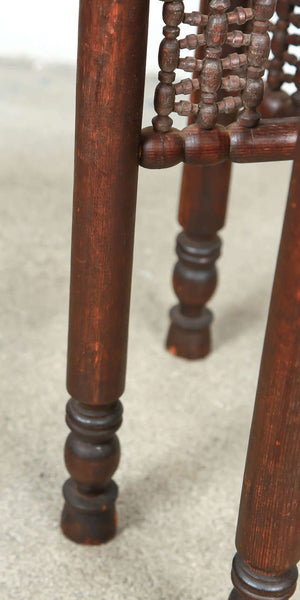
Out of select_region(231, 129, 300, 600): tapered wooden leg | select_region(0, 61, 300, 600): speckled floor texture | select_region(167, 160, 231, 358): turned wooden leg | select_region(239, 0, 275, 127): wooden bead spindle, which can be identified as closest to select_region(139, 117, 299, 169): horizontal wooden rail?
select_region(239, 0, 275, 127): wooden bead spindle

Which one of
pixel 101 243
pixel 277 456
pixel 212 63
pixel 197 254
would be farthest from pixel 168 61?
pixel 197 254

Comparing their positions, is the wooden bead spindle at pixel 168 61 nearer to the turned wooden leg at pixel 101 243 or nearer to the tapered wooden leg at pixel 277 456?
the turned wooden leg at pixel 101 243

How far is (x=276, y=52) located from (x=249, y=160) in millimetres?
336

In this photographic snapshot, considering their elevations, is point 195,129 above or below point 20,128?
above

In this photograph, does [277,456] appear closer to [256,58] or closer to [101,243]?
[101,243]

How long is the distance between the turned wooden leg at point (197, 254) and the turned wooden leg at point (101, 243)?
1.24 feet

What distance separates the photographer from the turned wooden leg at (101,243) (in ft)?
2.74

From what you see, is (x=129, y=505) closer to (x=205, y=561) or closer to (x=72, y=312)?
(x=205, y=561)

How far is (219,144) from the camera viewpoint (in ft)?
3.03

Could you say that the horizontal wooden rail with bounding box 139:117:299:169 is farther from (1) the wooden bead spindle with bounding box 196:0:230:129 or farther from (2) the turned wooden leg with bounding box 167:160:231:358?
(2) the turned wooden leg with bounding box 167:160:231:358

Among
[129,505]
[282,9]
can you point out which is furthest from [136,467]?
[282,9]

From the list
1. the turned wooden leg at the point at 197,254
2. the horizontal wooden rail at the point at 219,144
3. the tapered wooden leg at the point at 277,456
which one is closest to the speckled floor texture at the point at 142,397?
the turned wooden leg at the point at 197,254

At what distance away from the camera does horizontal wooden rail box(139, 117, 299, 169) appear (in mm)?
908

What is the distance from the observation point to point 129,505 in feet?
3.83
